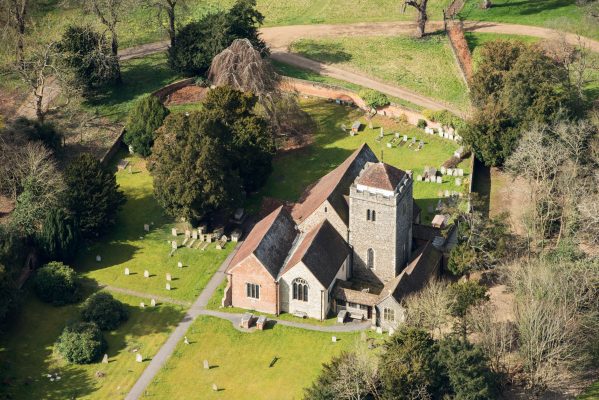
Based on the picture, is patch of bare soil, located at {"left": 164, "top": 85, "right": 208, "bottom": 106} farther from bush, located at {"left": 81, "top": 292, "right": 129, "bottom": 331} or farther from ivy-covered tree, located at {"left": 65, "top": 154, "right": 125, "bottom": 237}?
bush, located at {"left": 81, "top": 292, "right": 129, "bottom": 331}

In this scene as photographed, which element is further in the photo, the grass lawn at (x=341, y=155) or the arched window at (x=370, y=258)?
the grass lawn at (x=341, y=155)

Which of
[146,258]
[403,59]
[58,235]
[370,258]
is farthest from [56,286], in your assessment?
[403,59]

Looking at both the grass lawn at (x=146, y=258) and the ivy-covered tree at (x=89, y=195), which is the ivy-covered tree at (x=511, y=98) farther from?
the ivy-covered tree at (x=89, y=195)

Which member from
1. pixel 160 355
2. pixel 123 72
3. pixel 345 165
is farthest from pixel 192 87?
pixel 160 355

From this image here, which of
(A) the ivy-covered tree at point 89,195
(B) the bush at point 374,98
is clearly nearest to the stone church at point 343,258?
(A) the ivy-covered tree at point 89,195

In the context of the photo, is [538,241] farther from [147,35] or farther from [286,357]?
[147,35]

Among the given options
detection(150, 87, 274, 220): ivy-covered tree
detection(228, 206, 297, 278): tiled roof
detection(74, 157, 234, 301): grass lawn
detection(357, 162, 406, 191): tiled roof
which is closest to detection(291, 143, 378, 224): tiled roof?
detection(228, 206, 297, 278): tiled roof

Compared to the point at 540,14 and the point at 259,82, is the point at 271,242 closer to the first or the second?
the point at 259,82
